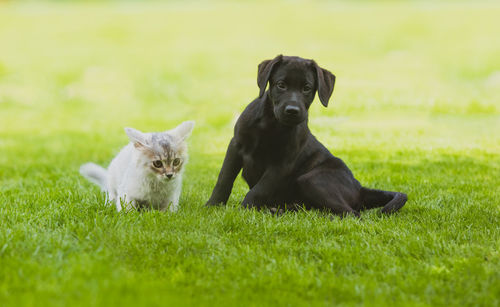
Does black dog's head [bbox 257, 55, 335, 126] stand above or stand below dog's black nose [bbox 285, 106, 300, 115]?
above

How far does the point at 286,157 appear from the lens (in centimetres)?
479

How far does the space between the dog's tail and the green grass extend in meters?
0.15

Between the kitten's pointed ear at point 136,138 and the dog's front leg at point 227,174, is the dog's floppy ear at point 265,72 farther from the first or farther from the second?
the kitten's pointed ear at point 136,138

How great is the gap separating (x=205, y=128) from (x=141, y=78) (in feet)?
22.6

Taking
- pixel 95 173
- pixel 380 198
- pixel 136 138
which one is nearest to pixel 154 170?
pixel 136 138

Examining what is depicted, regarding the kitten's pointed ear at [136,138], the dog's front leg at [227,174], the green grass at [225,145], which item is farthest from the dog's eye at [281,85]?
the kitten's pointed ear at [136,138]

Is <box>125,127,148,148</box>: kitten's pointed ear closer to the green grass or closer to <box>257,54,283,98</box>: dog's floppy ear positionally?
the green grass

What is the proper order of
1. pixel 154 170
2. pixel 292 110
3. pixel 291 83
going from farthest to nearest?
1. pixel 291 83
2. pixel 154 170
3. pixel 292 110

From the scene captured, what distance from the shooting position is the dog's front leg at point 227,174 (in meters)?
4.93

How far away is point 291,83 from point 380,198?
1492 millimetres

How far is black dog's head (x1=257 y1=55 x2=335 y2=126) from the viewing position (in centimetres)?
450

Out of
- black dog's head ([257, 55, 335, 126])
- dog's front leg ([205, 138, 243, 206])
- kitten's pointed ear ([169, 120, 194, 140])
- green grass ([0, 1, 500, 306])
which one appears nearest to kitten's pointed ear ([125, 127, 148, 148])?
kitten's pointed ear ([169, 120, 194, 140])

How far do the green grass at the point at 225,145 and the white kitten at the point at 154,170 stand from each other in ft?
0.81

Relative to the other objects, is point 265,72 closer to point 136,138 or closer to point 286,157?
point 286,157
